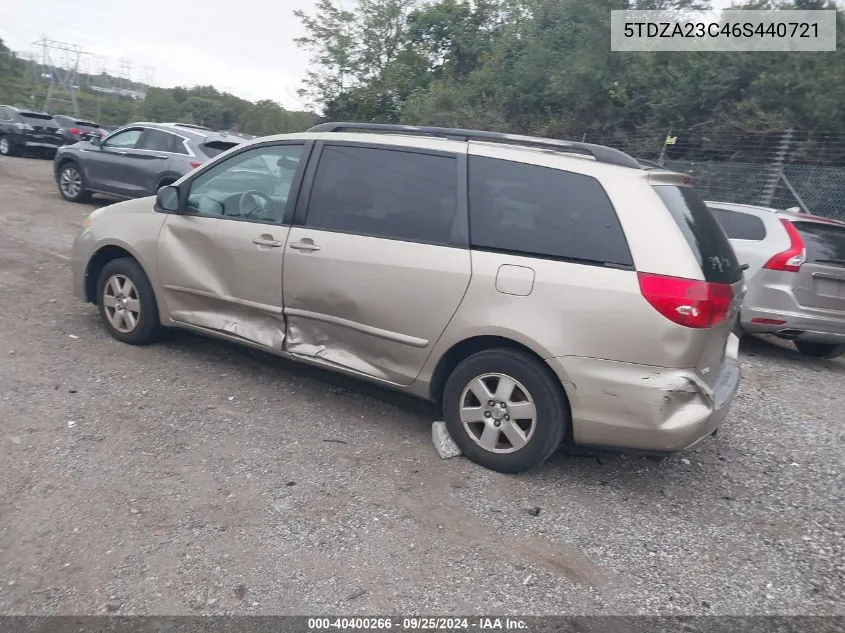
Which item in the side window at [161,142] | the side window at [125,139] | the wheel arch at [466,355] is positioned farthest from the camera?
the side window at [125,139]

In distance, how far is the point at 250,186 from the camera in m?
5.11

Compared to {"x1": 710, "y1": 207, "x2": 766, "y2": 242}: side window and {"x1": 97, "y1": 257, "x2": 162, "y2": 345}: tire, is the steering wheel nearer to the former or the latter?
{"x1": 97, "y1": 257, "x2": 162, "y2": 345}: tire

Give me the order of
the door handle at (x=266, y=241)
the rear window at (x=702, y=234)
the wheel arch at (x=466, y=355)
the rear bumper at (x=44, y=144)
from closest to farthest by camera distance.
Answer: the rear window at (x=702, y=234) < the wheel arch at (x=466, y=355) < the door handle at (x=266, y=241) < the rear bumper at (x=44, y=144)

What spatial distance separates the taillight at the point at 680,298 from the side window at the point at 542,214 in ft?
0.59

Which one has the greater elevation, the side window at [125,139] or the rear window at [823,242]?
the side window at [125,139]

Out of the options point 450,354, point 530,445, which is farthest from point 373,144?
point 530,445

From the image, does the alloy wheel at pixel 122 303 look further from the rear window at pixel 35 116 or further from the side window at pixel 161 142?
the rear window at pixel 35 116

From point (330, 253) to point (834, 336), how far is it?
499 cm

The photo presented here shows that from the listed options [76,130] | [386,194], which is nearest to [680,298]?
[386,194]

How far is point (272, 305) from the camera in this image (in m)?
4.82

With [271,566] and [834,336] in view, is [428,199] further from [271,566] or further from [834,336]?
[834,336]

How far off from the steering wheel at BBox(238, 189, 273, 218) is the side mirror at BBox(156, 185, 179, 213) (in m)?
0.55

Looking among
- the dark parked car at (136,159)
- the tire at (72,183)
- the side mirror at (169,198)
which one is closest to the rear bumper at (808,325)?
the side mirror at (169,198)

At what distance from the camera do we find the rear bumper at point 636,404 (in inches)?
143
